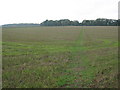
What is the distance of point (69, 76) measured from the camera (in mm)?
9859

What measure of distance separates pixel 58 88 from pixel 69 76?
1.93m

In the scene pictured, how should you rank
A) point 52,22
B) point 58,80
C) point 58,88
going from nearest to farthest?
→ point 58,88
point 58,80
point 52,22

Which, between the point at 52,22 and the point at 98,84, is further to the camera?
the point at 52,22

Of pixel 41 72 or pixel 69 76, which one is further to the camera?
pixel 41 72

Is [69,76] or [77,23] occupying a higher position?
[77,23]

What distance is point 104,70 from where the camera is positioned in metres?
10.8

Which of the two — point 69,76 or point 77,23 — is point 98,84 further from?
point 77,23

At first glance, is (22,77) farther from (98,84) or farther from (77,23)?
(77,23)

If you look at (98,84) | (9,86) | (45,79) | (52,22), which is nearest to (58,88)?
(45,79)

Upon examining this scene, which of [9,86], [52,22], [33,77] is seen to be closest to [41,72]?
[33,77]

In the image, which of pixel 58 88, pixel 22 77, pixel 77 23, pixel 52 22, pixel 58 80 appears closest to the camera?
pixel 58 88

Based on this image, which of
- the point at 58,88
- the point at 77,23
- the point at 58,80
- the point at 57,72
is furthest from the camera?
the point at 77,23

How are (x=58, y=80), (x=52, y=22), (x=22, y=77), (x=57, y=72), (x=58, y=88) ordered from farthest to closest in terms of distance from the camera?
(x=52, y=22)
(x=57, y=72)
(x=22, y=77)
(x=58, y=80)
(x=58, y=88)

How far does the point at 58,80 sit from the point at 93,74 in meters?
2.62
